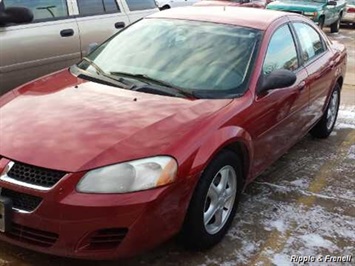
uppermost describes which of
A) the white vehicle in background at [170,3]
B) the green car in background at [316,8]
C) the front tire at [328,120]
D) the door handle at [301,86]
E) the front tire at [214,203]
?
the door handle at [301,86]

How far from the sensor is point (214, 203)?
11.0ft

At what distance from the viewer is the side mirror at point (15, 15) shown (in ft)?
16.6

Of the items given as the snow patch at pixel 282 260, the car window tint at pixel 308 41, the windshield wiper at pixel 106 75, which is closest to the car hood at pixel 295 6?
the car window tint at pixel 308 41

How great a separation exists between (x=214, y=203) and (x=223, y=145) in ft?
1.32

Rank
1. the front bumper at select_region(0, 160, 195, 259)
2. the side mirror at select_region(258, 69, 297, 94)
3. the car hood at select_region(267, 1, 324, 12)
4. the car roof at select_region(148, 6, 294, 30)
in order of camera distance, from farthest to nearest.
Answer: the car hood at select_region(267, 1, 324, 12) → the car roof at select_region(148, 6, 294, 30) → the side mirror at select_region(258, 69, 297, 94) → the front bumper at select_region(0, 160, 195, 259)

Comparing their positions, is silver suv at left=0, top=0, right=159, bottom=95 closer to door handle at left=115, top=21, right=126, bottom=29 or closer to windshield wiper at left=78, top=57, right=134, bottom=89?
door handle at left=115, top=21, right=126, bottom=29

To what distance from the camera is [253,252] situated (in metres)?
3.40

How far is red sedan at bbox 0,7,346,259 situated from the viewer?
271 centimetres

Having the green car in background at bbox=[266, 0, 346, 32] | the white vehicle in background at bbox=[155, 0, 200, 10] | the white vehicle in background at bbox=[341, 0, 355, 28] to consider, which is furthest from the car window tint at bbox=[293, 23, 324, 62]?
the white vehicle in background at bbox=[341, 0, 355, 28]

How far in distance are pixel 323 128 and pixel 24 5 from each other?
3.58 metres

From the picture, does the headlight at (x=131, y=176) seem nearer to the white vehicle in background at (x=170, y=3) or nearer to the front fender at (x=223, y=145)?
the front fender at (x=223, y=145)

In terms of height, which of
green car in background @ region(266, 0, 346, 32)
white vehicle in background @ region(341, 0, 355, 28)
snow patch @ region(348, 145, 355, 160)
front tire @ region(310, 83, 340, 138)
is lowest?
white vehicle in background @ region(341, 0, 355, 28)

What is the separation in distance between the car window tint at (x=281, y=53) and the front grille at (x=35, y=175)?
6.42 feet

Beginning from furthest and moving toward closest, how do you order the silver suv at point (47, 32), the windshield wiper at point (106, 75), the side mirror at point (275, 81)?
the silver suv at point (47, 32), the side mirror at point (275, 81), the windshield wiper at point (106, 75)
